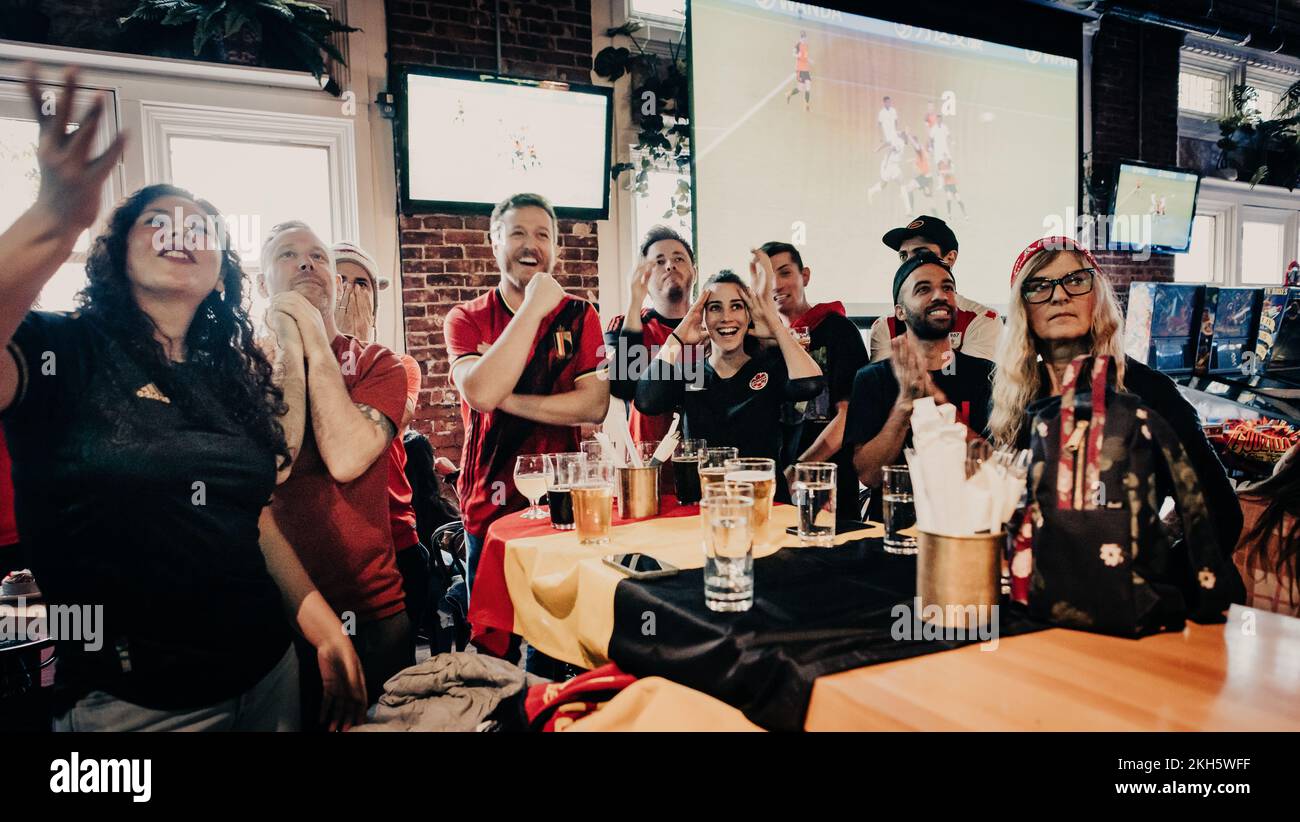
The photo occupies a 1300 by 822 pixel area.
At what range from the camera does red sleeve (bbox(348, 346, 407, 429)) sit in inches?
75.0

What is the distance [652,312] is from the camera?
317cm

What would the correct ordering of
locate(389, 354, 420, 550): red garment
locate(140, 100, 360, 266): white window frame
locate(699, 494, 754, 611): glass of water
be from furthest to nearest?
locate(140, 100, 360, 266): white window frame, locate(389, 354, 420, 550): red garment, locate(699, 494, 754, 611): glass of water

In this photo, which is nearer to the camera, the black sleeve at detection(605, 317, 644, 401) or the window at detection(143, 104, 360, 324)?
the black sleeve at detection(605, 317, 644, 401)

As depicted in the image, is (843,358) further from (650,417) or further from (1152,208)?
(1152,208)

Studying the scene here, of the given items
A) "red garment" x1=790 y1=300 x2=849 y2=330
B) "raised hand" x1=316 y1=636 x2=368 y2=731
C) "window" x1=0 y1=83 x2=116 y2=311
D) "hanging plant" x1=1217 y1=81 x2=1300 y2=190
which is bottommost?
"raised hand" x1=316 y1=636 x2=368 y2=731

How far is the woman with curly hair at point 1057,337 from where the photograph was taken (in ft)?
5.08

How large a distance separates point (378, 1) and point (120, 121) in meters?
1.32

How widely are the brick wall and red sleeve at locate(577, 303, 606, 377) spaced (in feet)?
5.94

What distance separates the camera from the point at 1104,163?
625 centimetres

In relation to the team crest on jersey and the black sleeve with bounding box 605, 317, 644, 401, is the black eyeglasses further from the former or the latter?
the team crest on jersey

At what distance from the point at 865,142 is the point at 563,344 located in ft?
8.69

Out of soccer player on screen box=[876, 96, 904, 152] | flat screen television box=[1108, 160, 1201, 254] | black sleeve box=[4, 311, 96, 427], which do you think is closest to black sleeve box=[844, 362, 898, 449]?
black sleeve box=[4, 311, 96, 427]

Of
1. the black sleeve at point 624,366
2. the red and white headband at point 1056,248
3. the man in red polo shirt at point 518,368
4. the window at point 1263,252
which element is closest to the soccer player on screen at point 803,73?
the black sleeve at point 624,366
